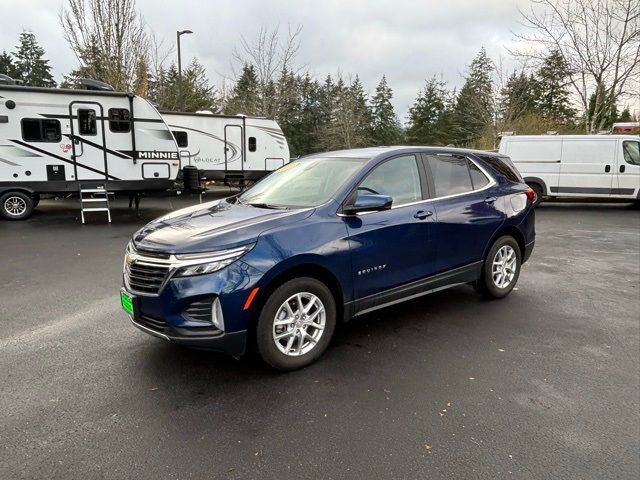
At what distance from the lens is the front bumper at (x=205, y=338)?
10.1 ft

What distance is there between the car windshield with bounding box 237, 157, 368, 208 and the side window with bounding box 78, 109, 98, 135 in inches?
338

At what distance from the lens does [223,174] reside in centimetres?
1686

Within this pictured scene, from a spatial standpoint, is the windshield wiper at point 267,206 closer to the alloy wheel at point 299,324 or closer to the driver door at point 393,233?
the driver door at point 393,233

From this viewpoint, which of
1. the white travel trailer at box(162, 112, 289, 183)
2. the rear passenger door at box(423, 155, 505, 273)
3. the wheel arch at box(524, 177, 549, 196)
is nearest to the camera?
the rear passenger door at box(423, 155, 505, 273)

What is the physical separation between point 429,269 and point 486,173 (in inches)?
62.4

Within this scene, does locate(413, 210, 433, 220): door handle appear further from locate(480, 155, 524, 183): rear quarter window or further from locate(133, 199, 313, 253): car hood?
locate(480, 155, 524, 183): rear quarter window

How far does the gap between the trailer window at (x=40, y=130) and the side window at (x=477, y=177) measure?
10.4 metres

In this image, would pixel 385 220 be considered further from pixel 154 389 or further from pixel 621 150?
pixel 621 150

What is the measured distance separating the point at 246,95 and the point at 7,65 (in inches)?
1442

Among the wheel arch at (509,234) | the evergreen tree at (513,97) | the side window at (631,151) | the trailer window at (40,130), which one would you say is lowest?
the wheel arch at (509,234)

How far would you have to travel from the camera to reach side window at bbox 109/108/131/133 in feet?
37.7

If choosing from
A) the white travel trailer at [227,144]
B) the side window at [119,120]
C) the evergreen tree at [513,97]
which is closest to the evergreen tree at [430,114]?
the evergreen tree at [513,97]

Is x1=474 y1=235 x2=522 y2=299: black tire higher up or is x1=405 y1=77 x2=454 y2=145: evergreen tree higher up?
x1=405 y1=77 x2=454 y2=145: evergreen tree

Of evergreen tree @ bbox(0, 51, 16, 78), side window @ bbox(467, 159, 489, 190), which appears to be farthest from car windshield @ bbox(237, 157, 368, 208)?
evergreen tree @ bbox(0, 51, 16, 78)
